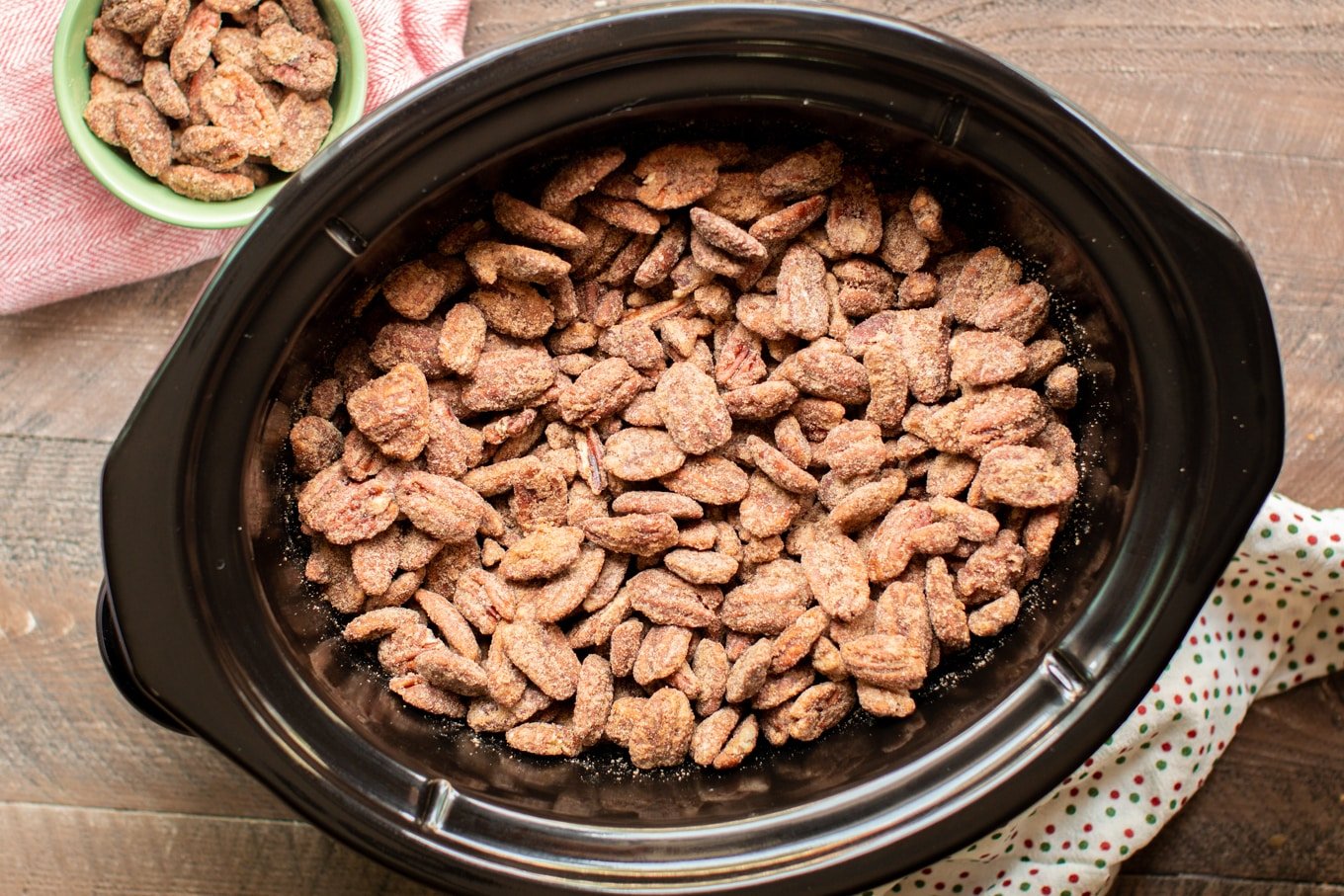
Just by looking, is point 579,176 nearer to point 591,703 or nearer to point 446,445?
point 446,445

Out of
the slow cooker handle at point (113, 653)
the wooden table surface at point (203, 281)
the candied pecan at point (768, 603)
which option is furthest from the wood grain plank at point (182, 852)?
the candied pecan at point (768, 603)

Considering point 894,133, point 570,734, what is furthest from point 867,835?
point 894,133

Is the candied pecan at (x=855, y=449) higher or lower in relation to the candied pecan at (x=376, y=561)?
higher

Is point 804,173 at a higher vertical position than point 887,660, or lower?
higher

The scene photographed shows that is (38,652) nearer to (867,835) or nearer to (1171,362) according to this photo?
(867,835)

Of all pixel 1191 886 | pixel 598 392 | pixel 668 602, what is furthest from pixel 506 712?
pixel 1191 886

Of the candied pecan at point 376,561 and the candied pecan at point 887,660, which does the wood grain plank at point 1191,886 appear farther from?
the candied pecan at point 376,561

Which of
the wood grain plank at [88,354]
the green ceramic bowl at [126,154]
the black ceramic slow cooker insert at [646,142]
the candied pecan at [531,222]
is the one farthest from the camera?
the wood grain plank at [88,354]
